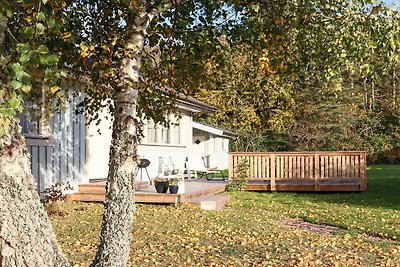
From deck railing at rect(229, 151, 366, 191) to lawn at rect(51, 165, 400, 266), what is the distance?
2703mm

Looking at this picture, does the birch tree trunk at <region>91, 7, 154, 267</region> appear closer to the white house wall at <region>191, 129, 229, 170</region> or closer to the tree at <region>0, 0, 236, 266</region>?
the tree at <region>0, 0, 236, 266</region>

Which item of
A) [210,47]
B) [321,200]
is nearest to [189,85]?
[210,47]

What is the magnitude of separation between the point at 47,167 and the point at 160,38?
7.41m

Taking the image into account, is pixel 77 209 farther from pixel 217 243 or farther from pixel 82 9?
pixel 82 9

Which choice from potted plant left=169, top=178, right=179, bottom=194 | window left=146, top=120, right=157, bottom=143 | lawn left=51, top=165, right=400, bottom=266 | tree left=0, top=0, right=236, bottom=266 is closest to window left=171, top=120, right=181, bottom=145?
window left=146, top=120, right=157, bottom=143

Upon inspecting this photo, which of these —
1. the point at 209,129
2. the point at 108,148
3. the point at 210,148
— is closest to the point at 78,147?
the point at 108,148

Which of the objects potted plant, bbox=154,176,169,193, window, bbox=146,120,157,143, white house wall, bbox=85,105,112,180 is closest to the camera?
potted plant, bbox=154,176,169,193

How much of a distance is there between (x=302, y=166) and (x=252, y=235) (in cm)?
983

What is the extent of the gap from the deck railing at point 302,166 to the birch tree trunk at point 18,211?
14889 millimetres

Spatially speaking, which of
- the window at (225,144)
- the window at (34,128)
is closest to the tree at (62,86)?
the window at (34,128)

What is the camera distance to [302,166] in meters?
18.4

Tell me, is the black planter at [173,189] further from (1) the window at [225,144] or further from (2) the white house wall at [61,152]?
(1) the window at [225,144]

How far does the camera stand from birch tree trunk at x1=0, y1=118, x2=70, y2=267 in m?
3.55

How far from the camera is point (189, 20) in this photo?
19.9 ft
